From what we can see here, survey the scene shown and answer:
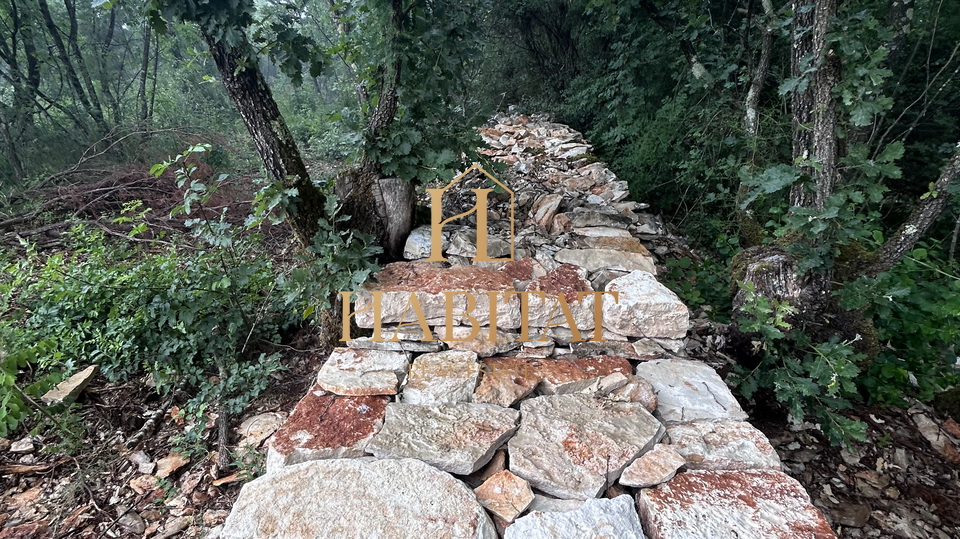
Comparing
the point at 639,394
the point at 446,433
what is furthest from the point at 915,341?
the point at 446,433

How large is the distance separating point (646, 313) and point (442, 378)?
101 centimetres

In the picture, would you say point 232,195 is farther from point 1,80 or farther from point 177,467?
point 1,80

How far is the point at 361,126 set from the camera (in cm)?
244

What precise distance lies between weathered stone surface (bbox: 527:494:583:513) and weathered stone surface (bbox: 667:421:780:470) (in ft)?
1.51

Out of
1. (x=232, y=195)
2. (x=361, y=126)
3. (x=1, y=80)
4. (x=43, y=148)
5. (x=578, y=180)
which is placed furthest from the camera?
(x=1, y=80)

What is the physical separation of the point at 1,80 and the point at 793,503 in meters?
10.2

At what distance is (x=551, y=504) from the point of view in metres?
1.32

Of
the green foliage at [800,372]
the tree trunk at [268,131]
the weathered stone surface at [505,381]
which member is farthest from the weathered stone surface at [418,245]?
the green foliage at [800,372]

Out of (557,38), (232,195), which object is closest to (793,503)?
(232,195)

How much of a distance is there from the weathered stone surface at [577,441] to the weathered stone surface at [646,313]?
19.2 inches

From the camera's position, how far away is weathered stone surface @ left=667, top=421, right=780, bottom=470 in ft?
4.79

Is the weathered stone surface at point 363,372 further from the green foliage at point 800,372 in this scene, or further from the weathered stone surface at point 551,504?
the green foliage at point 800,372

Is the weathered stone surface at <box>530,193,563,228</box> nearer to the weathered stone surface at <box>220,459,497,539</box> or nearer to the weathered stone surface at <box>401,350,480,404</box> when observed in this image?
the weathered stone surface at <box>401,350,480,404</box>

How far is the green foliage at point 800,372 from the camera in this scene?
1.73m
